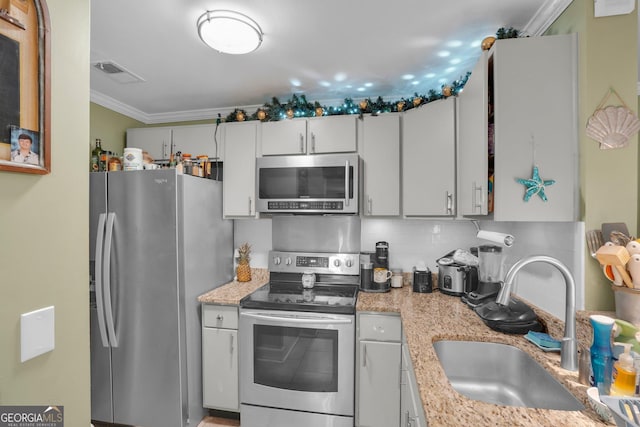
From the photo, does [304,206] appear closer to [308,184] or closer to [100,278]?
[308,184]

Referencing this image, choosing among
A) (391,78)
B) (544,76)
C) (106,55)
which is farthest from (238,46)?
(544,76)

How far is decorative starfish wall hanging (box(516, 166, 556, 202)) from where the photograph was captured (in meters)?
1.31

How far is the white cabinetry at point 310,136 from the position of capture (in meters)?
2.34

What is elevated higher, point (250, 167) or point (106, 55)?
point (106, 55)

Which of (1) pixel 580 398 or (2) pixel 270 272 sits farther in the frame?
(2) pixel 270 272

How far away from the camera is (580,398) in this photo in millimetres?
944

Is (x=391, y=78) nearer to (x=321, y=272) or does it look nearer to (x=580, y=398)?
(x=321, y=272)

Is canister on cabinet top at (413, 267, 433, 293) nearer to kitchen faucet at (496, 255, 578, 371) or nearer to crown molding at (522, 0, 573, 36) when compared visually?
kitchen faucet at (496, 255, 578, 371)

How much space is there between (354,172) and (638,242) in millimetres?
1470

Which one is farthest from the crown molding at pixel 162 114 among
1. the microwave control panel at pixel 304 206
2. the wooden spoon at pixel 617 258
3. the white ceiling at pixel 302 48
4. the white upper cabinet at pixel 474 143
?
the wooden spoon at pixel 617 258

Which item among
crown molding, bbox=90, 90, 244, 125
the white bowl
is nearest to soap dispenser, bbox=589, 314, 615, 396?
the white bowl

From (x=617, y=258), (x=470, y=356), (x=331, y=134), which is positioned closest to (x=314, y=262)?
(x=331, y=134)

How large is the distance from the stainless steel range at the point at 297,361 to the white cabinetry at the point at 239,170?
2.68 feet

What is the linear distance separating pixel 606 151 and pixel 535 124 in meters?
0.28
